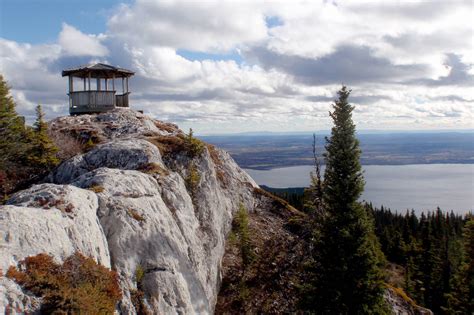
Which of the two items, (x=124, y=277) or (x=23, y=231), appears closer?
(x=23, y=231)

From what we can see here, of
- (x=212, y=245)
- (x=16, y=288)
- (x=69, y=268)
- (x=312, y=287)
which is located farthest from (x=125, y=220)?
(x=312, y=287)

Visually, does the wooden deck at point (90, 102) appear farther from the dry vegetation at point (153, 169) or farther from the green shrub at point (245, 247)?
the green shrub at point (245, 247)

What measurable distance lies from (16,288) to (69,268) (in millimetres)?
1541

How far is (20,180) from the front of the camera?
25734 millimetres

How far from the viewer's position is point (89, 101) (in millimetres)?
38031

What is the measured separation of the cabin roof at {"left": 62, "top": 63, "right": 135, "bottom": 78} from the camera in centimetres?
3675

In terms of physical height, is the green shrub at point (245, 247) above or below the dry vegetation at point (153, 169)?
below

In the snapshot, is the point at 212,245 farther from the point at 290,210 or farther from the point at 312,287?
the point at 290,210

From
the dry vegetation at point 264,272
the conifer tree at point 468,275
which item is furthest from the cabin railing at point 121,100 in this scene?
the conifer tree at point 468,275

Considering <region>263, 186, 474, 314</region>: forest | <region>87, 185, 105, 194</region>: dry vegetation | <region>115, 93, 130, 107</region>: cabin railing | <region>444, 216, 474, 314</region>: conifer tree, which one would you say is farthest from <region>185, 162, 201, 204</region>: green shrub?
<region>444, 216, 474, 314</region>: conifer tree

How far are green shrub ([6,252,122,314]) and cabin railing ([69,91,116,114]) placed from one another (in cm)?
2983

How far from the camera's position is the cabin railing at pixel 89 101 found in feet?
124

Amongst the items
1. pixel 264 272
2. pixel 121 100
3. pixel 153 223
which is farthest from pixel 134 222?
pixel 121 100

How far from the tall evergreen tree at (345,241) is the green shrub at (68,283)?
16.5m
